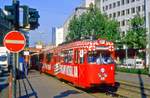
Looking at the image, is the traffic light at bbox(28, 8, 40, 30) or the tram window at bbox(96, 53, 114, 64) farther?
the tram window at bbox(96, 53, 114, 64)

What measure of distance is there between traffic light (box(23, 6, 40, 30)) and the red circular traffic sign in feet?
1.17

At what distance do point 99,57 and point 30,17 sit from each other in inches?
461

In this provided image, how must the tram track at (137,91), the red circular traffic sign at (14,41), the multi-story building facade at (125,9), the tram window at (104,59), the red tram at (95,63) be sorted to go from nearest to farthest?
the red circular traffic sign at (14,41), the tram track at (137,91), the red tram at (95,63), the tram window at (104,59), the multi-story building facade at (125,9)

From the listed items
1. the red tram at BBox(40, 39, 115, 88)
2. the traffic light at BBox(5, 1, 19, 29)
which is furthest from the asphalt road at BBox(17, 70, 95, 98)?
the traffic light at BBox(5, 1, 19, 29)

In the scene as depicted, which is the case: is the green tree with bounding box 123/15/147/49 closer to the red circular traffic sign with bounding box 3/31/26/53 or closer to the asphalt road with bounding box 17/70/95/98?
the asphalt road with bounding box 17/70/95/98

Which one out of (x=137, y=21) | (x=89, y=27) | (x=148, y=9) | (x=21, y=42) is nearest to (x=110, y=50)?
(x=21, y=42)

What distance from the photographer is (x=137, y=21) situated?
6600 centimetres

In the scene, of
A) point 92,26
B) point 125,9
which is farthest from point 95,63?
point 125,9

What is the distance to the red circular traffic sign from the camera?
12.5 m

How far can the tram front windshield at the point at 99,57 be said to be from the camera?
78.8 feet

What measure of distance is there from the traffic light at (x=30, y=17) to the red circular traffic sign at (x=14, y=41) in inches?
14.0

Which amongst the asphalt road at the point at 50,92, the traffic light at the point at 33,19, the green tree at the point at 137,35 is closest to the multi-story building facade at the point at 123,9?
the green tree at the point at 137,35

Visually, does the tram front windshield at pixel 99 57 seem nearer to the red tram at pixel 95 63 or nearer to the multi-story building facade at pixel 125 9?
the red tram at pixel 95 63

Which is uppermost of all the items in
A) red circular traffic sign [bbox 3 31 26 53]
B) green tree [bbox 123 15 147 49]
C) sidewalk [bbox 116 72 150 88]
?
green tree [bbox 123 15 147 49]
